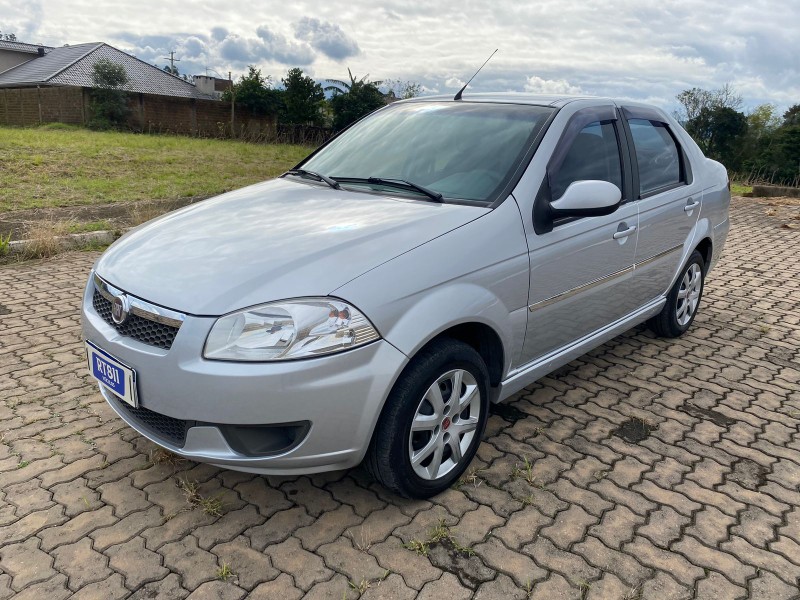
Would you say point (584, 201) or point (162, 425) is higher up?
point (584, 201)

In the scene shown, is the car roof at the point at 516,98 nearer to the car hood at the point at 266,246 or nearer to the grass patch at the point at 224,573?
the car hood at the point at 266,246

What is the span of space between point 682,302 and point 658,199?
3.86ft

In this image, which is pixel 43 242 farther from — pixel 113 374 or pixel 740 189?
pixel 740 189

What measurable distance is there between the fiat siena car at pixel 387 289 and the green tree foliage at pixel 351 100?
2376cm

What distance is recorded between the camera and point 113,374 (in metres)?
2.48

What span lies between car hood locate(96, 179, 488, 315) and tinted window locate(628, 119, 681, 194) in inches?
63.9

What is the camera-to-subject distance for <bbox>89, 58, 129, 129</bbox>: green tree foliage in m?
23.4

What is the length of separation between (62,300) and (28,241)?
1827mm

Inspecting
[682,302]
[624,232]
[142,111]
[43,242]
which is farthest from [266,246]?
[142,111]

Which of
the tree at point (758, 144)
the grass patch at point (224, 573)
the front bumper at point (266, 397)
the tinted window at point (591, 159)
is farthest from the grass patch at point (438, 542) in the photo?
the tree at point (758, 144)

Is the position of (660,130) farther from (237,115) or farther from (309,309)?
(237,115)

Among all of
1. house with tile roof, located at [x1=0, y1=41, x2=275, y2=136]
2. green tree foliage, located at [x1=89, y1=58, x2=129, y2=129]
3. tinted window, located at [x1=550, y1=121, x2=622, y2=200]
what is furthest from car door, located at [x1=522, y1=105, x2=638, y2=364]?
house with tile roof, located at [x1=0, y1=41, x2=275, y2=136]

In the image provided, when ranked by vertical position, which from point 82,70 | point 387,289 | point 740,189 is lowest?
point 740,189

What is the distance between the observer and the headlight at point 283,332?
220 cm
